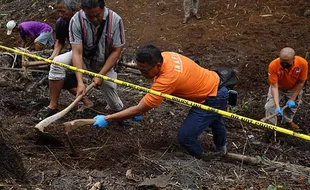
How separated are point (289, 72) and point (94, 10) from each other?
2833mm

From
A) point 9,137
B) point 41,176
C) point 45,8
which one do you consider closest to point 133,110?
point 41,176

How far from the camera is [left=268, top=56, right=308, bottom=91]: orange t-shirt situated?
6562 millimetres

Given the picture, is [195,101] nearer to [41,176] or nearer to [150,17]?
[41,176]

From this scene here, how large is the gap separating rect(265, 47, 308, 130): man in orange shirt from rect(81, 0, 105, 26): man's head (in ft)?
8.12

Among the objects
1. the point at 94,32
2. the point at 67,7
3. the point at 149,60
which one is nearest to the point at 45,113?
the point at 94,32

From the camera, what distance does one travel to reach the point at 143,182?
4.26 metres

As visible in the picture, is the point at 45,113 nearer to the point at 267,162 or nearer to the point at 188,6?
the point at 267,162

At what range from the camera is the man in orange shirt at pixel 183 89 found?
470 cm

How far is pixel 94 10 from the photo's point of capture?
5.25 meters

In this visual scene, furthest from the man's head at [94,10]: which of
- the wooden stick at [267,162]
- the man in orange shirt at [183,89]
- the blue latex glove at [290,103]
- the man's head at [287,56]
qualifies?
the blue latex glove at [290,103]

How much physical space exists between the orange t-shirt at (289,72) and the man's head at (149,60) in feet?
7.95

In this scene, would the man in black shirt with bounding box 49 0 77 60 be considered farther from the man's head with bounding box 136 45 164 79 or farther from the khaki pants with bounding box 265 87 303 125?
the khaki pants with bounding box 265 87 303 125

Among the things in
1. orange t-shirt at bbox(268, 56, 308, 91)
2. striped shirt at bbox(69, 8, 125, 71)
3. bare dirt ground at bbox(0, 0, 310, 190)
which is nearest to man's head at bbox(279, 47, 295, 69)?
orange t-shirt at bbox(268, 56, 308, 91)

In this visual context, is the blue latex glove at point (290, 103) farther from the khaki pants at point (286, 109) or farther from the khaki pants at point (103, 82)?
the khaki pants at point (103, 82)
